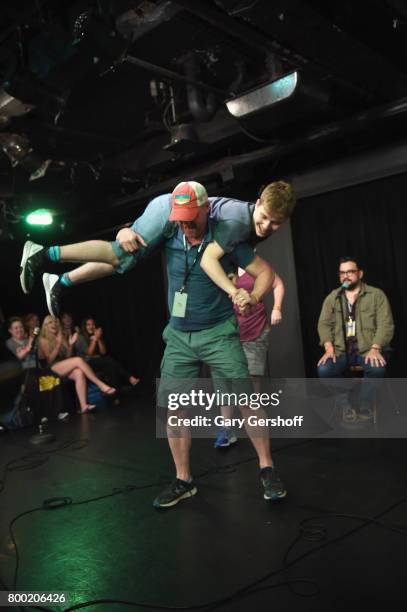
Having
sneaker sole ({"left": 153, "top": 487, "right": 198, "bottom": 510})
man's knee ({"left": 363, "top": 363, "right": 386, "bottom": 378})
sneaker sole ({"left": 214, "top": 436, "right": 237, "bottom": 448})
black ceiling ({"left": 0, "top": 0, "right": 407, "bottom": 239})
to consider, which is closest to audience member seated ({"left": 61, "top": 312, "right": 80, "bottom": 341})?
black ceiling ({"left": 0, "top": 0, "right": 407, "bottom": 239})

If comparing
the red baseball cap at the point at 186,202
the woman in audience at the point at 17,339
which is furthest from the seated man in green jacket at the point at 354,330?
the woman in audience at the point at 17,339

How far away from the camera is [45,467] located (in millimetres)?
3867

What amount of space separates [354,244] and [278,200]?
11.3 feet

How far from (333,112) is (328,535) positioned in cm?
389

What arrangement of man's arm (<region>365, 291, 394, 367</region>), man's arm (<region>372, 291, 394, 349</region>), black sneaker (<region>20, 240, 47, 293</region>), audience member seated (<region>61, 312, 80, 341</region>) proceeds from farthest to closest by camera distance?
audience member seated (<region>61, 312, 80, 341</region>) → man's arm (<region>372, 291, 394, 349</region>) → man's arm (<region>365, 291, 394, 367</region>) → black sneaker (<region>20, 240, 47, 293</region>)

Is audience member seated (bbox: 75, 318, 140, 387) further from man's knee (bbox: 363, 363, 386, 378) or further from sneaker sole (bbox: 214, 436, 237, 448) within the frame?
man's knee (bbox: 363, 363, 386, 378)

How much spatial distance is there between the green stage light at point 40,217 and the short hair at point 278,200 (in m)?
5.14

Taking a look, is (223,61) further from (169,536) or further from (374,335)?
(169,536)

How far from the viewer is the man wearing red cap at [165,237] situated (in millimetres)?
2299

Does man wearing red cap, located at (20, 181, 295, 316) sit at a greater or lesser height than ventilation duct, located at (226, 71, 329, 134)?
lesser

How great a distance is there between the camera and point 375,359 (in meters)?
4.10

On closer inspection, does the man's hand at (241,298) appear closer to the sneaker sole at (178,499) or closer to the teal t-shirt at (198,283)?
the teal t-shirt at (198,283)

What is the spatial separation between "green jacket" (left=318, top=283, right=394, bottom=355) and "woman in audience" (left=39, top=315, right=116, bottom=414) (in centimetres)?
272

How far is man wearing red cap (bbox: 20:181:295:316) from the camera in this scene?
230 centimetres
